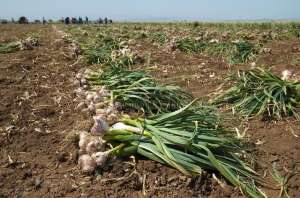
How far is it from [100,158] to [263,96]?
6.52ft

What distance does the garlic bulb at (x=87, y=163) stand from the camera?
288 centimetres

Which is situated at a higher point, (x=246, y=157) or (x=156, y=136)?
(x=156, y=136)

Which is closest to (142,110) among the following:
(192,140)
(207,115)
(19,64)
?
(207,115)

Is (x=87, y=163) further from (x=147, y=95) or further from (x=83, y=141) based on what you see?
(x=147, y=95)

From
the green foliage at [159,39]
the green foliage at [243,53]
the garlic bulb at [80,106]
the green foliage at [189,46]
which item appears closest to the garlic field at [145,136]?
the garlic bulb at [80,106]

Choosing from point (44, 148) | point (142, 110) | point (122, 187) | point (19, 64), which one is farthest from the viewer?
point (19, 64)

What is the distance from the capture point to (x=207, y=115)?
3260mm

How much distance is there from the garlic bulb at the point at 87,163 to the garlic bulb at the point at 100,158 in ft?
0.09

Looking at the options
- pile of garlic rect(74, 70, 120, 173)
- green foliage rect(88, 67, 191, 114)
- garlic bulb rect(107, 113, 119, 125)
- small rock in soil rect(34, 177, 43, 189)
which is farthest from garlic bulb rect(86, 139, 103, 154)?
green foliage rect(88, 67, 191, 114)

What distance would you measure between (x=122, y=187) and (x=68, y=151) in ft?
2.17

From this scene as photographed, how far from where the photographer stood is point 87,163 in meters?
2.89

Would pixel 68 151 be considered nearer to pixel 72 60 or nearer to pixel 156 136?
pixel 156 136

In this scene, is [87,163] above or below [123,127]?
below

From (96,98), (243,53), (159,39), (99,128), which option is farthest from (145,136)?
(159,39)
